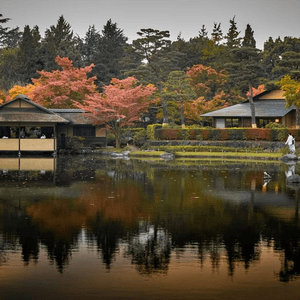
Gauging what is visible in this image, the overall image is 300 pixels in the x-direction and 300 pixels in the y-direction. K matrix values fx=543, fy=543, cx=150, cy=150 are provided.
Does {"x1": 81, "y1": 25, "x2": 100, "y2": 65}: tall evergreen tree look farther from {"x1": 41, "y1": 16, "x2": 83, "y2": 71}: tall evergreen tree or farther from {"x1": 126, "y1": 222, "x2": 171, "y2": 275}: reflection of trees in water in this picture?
{"x1": 126, "y1": 222, "x2": 171, "y2": 275}: reflection of trees in water

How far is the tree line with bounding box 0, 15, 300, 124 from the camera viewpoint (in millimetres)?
55166

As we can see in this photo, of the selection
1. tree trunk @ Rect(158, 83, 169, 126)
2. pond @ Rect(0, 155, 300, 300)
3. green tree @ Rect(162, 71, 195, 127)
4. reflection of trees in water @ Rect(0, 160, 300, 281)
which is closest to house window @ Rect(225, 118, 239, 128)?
green tree @ Rect(162, 71, 195, 127)

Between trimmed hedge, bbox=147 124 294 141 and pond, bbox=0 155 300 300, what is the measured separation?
26.8 m

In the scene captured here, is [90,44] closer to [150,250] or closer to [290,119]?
[290,119]

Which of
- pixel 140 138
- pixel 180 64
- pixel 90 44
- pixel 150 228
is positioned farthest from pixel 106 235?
pixel 90 44

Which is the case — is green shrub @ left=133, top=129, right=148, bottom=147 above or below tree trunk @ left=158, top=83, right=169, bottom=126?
below

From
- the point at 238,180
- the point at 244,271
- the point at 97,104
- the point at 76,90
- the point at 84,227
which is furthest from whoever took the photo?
the point at 76,90

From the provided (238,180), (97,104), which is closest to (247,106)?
(97,104)

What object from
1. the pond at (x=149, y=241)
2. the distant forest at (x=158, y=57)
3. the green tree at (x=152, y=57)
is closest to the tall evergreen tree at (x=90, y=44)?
the distant forest at (x=158, y=57)

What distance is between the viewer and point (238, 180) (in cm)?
2578

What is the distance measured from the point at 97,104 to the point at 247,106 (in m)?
17.0

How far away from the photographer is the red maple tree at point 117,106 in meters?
50.5

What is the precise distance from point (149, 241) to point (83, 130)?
136 ft

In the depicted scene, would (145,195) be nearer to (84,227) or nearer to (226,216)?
(226,216)
